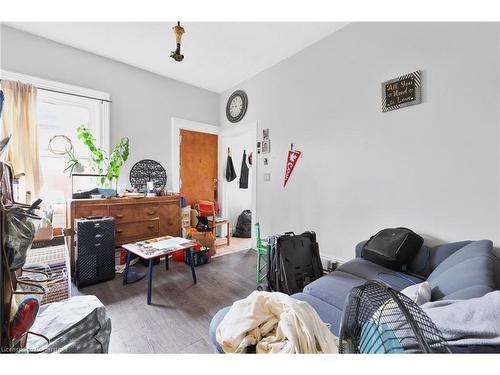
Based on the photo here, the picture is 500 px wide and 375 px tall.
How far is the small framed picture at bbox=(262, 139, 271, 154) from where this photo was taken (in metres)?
3.30

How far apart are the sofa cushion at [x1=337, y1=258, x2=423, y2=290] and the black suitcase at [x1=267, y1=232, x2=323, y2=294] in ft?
1.00

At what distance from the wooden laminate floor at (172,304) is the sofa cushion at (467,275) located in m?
1.44

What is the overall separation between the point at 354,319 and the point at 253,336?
421mm

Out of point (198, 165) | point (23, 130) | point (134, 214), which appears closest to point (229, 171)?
point (198, 165)

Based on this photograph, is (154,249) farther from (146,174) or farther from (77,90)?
(77,90)

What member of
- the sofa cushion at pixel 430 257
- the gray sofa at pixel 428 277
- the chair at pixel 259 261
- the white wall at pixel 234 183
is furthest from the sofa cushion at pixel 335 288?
the white wall at pixel 234 183

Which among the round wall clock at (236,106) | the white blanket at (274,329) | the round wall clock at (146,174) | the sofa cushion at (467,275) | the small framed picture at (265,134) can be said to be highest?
the round wall clock at (236,106)

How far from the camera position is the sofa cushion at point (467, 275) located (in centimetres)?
101

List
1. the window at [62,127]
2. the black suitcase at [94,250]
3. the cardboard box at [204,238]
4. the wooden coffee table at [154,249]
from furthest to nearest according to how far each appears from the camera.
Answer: the cardboard box at [204,238], the window at [62,127], the black suitcase at [94,250], the wooden coffee table at [154,249]

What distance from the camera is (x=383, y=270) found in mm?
1783

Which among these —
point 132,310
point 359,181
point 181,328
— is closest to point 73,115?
point 132,310

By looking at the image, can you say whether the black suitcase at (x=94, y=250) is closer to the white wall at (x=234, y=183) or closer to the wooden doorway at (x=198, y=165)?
the wooden doorway at (x=198, y=165)

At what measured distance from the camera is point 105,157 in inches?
118

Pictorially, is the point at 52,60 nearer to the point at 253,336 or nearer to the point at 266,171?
the point at 266,171
